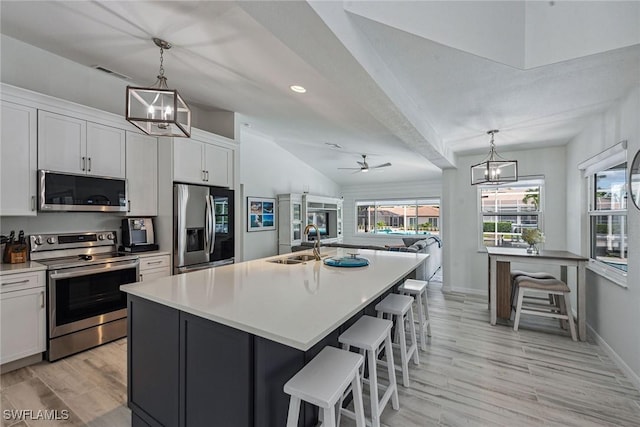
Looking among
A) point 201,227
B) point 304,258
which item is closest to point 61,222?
point 201,227

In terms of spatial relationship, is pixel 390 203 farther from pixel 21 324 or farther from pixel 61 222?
pixel 21 324

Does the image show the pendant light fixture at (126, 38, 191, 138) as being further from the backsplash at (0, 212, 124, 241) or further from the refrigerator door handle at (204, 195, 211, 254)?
the backsplash at (0, 212, 124, 241)

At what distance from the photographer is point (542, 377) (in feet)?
7.98

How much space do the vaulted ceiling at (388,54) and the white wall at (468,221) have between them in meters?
0.70

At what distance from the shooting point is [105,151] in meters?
3.17

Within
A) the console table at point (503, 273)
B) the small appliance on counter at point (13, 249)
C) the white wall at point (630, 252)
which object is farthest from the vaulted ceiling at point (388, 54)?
the small appliance on counter at point (13, 249)

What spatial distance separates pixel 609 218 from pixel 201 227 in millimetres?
4716

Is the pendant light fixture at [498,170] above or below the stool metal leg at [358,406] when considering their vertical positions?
above

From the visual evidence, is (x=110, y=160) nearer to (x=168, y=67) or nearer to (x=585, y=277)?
(x=168, y=67)

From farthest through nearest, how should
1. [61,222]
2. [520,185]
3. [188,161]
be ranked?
1. [520,185]
2. [188,161]
3. [61,222]

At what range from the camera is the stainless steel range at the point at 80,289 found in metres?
2.63

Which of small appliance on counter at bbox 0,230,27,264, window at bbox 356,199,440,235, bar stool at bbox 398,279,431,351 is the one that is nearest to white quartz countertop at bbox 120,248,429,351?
bar stool at bbox 398,279,431,351

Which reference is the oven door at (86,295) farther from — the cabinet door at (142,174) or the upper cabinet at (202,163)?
the upper cabinet at (202,163)

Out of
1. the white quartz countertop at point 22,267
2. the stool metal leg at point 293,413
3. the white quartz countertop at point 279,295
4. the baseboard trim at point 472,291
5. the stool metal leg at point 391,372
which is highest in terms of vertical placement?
the white quartz countertop at point 279,295
